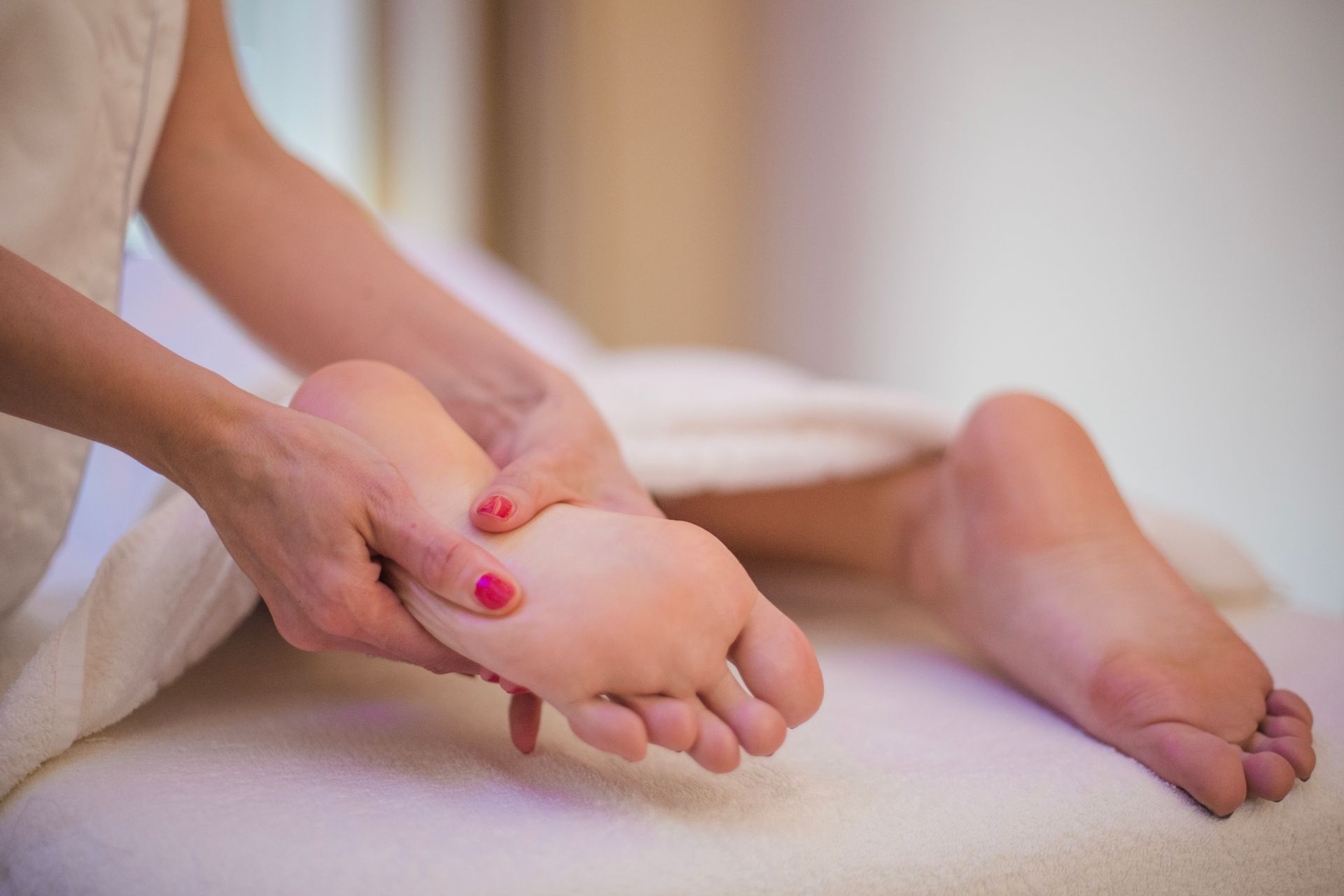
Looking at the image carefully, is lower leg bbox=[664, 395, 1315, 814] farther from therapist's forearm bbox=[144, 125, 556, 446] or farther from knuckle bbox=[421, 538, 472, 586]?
Answer: knuckle bbox=[421, 538, 472, 586]

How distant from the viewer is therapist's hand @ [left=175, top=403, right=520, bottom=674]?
39 centimetres

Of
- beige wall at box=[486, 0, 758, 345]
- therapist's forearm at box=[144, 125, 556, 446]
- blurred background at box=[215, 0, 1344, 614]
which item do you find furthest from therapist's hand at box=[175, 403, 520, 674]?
beige wall at box=[486, 0, 758, 345]

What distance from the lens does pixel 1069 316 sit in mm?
1646

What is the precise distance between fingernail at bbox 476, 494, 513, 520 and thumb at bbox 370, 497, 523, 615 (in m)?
0.03

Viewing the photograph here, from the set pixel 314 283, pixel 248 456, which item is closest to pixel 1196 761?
pixel 248 456

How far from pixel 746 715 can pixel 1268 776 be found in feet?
0.90

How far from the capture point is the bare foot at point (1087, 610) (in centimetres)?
47

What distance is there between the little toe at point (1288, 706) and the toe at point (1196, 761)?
6 centimetres

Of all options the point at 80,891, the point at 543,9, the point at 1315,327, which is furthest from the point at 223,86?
the point at 543,9

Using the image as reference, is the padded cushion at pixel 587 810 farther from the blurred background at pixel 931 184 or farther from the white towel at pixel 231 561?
the blurred background at pixel 931 184

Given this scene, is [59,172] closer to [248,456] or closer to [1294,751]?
[248,456]

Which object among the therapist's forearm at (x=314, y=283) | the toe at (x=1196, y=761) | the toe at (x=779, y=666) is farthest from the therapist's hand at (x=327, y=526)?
the toe at (x=1196, y=761)

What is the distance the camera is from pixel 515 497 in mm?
438

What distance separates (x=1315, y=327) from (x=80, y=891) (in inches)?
59.1
